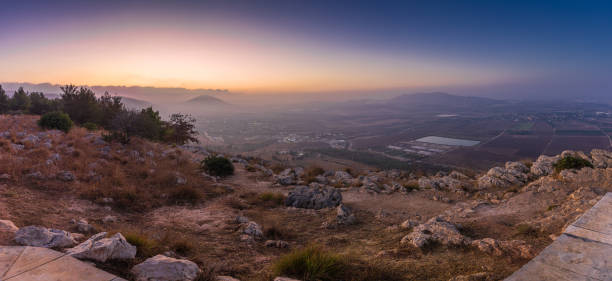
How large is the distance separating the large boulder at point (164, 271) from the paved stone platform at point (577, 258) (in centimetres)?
449

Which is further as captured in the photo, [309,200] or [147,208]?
[309,200]

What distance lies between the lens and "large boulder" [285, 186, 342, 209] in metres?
9.76

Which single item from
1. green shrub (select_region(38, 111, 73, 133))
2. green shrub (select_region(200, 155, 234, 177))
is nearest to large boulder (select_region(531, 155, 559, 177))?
green shrub (select_region(200, 155, 234, 177))

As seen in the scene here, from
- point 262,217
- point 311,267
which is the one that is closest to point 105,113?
point 262,217

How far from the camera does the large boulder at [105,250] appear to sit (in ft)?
11.6

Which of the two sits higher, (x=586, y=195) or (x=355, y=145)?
(x=586, y=195)

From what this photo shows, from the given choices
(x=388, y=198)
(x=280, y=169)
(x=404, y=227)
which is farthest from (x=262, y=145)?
(x=404, y=227)

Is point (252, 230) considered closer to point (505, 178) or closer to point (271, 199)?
point (271, 199)

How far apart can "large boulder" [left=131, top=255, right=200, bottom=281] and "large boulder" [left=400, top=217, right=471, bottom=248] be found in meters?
4.52

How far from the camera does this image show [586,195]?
25.6 ft

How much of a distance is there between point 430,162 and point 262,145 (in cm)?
4221

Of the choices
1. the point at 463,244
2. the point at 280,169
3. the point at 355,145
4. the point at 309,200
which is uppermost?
the point at 463,244

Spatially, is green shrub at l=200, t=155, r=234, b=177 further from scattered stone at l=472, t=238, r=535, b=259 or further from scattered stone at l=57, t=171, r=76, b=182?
scattered stone at l=472, t=238, r=535, b=259

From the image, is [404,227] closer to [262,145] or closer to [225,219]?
[225,219]
